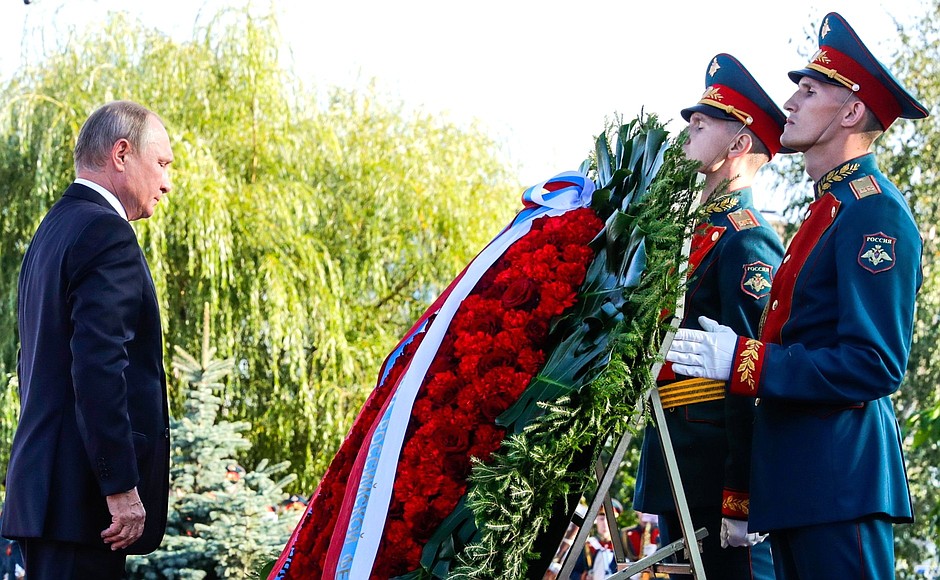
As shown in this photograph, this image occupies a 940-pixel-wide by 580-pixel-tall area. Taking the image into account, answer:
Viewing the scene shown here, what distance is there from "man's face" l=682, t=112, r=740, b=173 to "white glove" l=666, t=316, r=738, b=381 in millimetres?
1029

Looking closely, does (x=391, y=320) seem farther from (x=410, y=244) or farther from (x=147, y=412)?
(x=147, y=412)

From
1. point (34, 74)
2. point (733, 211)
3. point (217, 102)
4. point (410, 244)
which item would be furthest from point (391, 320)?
point (733, 211)

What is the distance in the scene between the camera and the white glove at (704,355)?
279 cm

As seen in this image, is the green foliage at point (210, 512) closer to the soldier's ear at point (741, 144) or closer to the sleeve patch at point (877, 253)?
the soldier's ear at point (741, 144)

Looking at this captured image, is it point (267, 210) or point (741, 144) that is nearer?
point (741, 144)

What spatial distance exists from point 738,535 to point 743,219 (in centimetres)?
102

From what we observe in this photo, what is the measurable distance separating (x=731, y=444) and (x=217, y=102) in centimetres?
849

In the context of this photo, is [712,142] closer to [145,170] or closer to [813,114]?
[813,114]

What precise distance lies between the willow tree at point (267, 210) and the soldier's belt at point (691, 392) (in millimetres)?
6775

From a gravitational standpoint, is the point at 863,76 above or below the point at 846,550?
above

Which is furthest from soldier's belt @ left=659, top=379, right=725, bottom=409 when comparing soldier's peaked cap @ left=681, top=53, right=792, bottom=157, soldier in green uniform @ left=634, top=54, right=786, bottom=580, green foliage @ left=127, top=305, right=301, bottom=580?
green foliage @ left=127, top=305, right=301, bottom=580

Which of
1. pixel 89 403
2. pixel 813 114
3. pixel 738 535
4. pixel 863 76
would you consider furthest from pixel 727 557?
pixel 89 403

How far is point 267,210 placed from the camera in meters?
10.2

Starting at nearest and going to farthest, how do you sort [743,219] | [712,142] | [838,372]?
[838,372]
[743,219]
[712,142]
